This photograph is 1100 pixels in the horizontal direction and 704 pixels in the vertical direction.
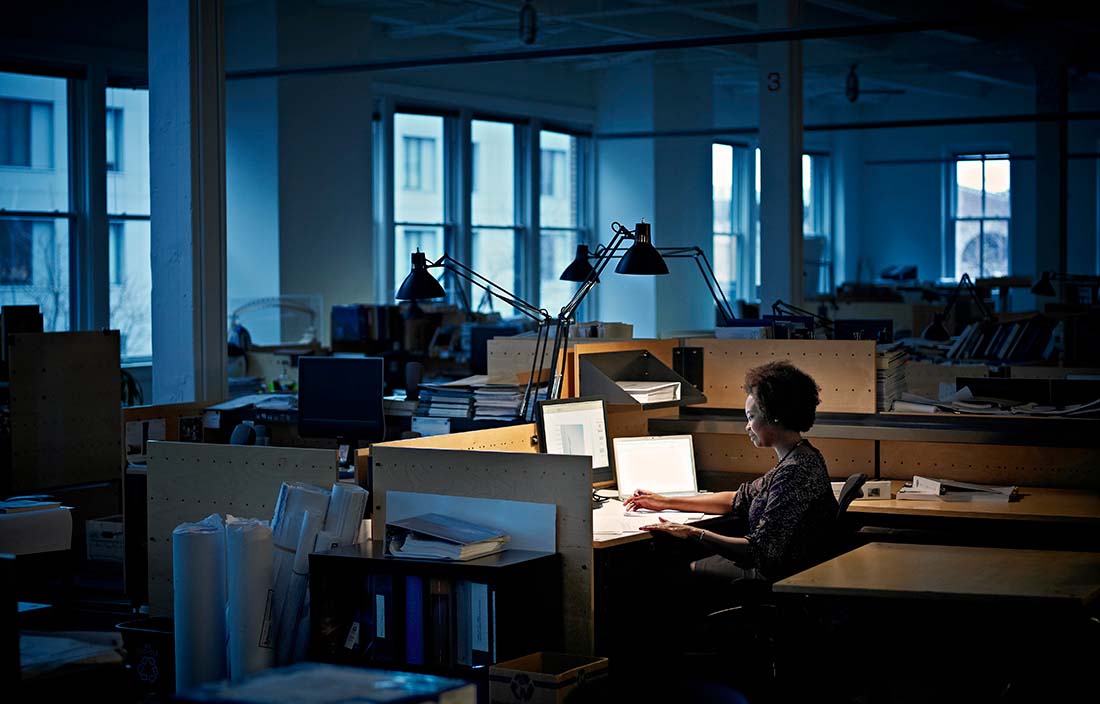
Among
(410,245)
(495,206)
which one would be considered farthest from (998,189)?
(410,245)

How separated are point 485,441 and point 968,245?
54.2 feet

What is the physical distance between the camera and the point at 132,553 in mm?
5344

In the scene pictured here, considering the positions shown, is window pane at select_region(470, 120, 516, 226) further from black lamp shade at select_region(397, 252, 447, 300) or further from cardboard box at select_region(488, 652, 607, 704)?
cardboard box at select_region(488, 652, 607, 704)

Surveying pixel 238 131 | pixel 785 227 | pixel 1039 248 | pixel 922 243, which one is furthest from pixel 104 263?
pixel 922 243

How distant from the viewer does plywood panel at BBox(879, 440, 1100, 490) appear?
507cm

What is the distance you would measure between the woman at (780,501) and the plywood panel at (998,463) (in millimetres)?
1011

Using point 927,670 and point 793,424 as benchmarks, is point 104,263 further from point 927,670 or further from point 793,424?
point 927,670

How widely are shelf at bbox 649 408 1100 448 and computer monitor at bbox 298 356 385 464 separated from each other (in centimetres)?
147

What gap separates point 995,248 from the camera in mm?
19312

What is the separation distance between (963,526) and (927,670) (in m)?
1.16

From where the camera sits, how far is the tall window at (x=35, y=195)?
996 cm

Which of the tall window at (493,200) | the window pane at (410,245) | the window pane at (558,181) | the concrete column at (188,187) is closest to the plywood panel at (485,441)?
the concrete column at (188,187)

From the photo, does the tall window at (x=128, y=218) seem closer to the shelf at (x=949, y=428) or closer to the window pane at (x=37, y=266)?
the window pane at (x=37, y=266)

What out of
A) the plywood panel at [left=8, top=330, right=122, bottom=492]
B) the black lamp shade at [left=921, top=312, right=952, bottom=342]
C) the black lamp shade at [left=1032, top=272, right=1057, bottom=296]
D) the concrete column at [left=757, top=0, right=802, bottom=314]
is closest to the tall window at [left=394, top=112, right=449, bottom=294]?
the concrete column at [left=757, top=0, right=802, bottom=314]
